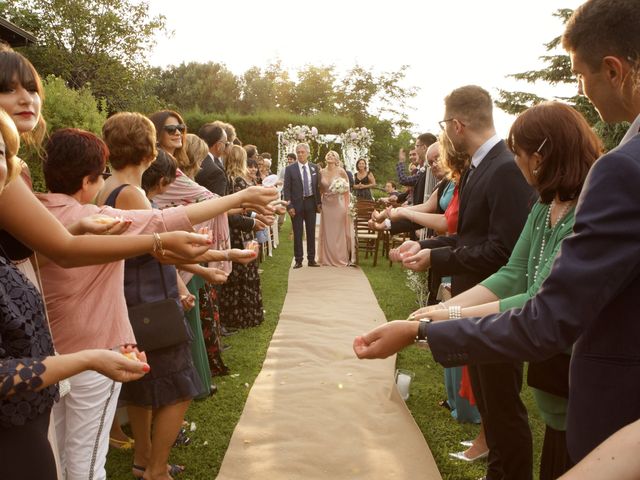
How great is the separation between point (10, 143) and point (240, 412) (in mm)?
3557

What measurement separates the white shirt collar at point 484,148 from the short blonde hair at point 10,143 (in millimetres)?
2566

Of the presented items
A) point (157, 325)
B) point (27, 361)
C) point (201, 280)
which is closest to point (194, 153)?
point (201, 280)

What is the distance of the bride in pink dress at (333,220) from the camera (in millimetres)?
12445

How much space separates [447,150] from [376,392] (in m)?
2.29

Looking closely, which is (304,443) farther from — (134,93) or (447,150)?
(134,93)

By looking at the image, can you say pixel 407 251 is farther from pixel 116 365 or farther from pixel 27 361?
pixel 27 361

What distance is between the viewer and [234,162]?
7238mm

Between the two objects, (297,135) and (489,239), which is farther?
(297,135)

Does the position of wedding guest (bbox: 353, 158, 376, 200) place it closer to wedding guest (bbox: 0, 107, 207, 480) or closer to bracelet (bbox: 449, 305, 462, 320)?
bracelet (bbox: 449, 305, 462, 320)

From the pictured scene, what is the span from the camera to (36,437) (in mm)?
1631

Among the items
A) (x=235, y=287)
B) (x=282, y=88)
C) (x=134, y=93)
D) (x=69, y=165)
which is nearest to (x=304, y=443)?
(x=69, y=165)

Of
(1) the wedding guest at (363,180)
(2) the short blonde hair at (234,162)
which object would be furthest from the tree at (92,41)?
(2) the short blonde hair at (234,162)

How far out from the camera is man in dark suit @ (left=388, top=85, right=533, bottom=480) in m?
3.05

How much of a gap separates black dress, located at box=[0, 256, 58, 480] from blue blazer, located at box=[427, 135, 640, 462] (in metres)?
1.20
